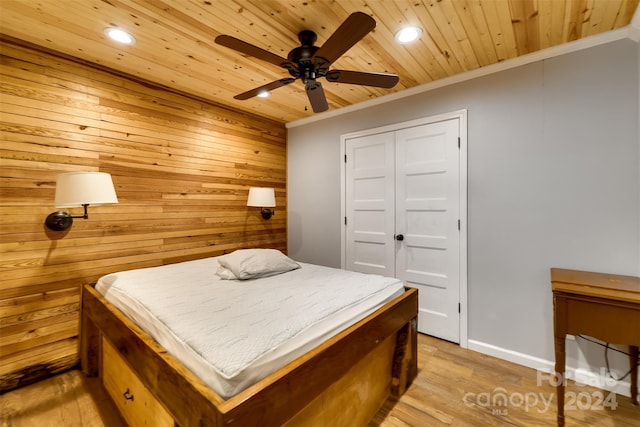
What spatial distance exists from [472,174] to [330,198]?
1627 mm

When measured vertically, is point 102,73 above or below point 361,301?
above

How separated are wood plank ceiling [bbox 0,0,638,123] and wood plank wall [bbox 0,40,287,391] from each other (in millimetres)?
292

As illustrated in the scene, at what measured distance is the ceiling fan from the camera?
1489mm

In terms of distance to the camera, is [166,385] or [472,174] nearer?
[166,385]

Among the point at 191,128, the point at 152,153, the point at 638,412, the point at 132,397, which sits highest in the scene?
the point at 191,128

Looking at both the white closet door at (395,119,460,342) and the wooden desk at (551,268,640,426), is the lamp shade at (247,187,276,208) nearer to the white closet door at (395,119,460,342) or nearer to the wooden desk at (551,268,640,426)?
the white closet door at (395,119,460,342)

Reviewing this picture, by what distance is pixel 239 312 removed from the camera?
1471 mm

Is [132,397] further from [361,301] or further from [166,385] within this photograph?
[361,301]

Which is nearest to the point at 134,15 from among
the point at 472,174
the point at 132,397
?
the point at 132,397

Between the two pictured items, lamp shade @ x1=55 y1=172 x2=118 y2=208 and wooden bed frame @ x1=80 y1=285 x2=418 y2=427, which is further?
lamp shade @ x1=55 y1=172 x2=118 y2=208

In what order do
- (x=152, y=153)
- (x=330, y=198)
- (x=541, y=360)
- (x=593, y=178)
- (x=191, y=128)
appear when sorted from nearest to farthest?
(x=593, y=178)
(x=541, y=360)
(x=152, y=153)
(x=191, y=128)
(x=330, y=198)

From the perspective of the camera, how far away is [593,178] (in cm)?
202

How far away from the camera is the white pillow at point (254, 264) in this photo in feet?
7.06

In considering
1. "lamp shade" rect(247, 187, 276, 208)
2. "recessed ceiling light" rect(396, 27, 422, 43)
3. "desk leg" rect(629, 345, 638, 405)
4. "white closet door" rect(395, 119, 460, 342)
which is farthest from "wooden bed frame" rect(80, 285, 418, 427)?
"recessed ceiling light" rect(396, 27, 422, 43)
